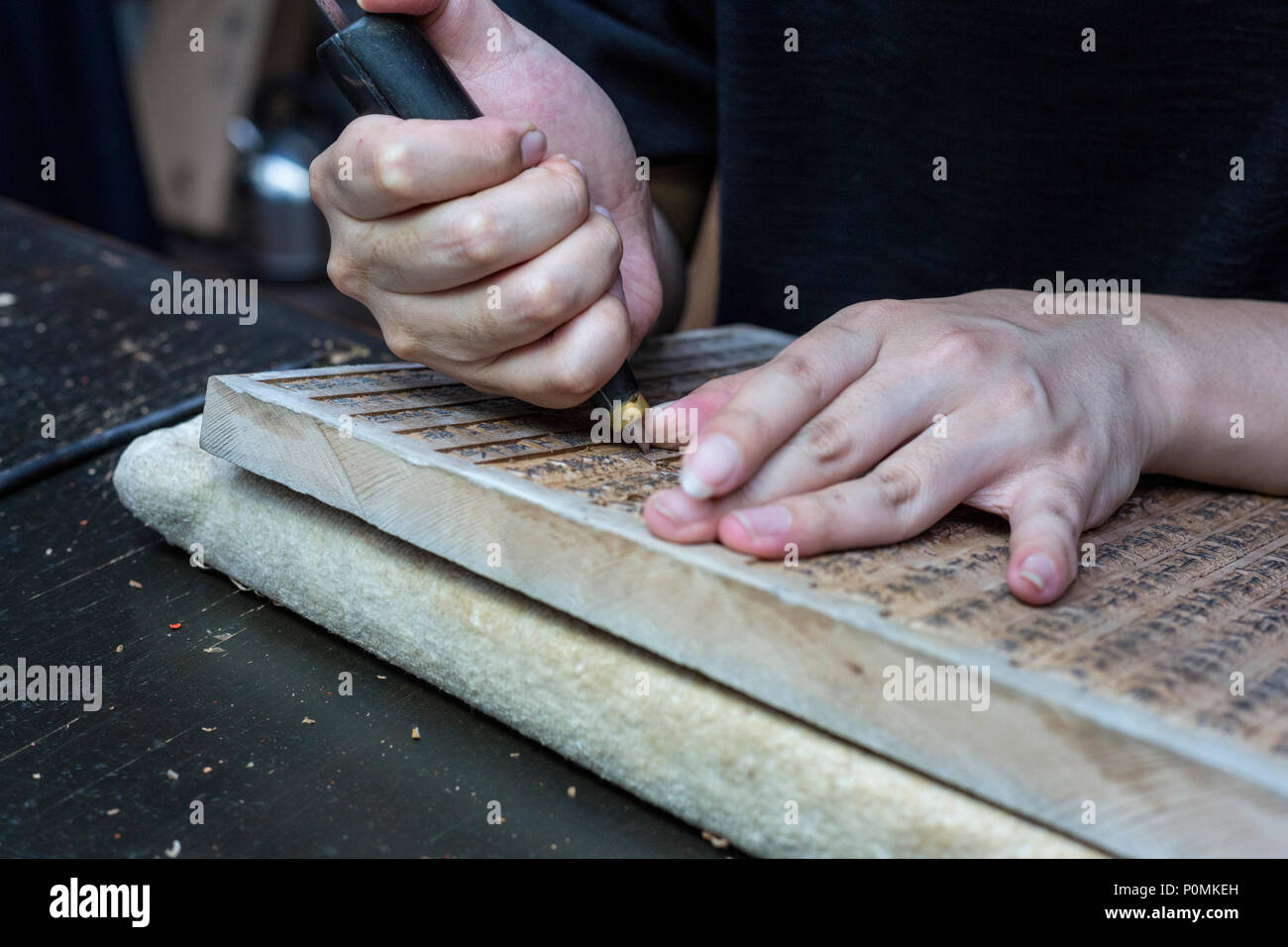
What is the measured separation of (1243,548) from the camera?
29.6 inches

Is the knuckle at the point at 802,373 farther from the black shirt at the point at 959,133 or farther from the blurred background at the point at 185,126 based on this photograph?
the blurred background at the point at 185,126

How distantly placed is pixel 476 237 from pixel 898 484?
0.32 meters

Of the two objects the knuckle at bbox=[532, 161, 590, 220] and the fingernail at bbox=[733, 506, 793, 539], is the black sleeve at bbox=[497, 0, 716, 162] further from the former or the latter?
the fingernail at bbox=[733, 506, 793, 539]

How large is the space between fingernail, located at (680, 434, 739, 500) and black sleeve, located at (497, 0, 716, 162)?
2.60ft

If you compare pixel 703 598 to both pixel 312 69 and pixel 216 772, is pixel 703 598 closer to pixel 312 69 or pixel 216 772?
pixel 216 772

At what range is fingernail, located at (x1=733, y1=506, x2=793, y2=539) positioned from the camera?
0.60 m

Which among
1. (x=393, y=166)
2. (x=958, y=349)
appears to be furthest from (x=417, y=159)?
(x=958, y=349)

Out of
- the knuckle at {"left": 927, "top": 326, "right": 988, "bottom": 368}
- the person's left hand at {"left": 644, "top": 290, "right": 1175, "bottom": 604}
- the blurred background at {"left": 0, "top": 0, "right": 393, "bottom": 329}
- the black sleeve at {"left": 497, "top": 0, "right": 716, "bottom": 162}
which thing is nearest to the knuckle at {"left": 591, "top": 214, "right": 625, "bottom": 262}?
the person's left hand at {"left": 644, "top": 290, "right": 1175, "bottom": 604}

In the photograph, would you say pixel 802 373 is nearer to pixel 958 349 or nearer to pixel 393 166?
pixel 958 349

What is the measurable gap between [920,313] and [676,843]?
403 millimetres

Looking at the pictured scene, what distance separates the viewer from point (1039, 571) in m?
0.60

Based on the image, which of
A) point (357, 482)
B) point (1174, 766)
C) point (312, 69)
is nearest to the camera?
point (1174, 766)

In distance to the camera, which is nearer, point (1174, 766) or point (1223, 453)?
point (1174, 766)
